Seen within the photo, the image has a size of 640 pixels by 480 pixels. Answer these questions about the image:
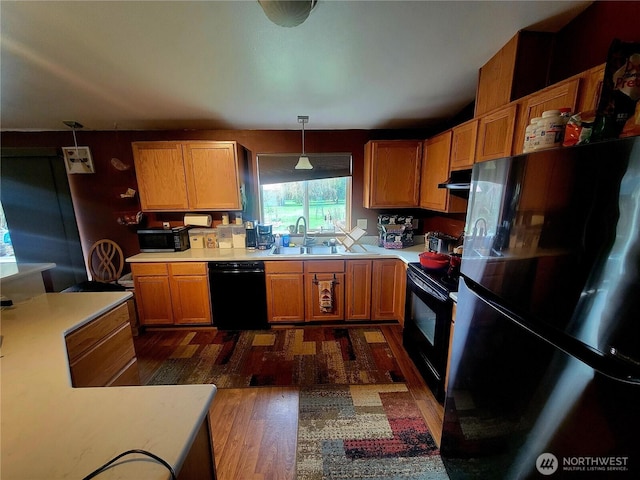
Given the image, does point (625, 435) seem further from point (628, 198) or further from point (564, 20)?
point (564, 20)

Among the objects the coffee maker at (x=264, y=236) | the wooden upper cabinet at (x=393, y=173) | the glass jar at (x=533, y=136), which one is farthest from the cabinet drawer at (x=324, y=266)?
the glass jar at (x=533, y=136)

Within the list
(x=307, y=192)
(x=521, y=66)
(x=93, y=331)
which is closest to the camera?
(x=93, y=331)

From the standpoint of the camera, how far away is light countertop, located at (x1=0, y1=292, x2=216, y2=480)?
0.60m

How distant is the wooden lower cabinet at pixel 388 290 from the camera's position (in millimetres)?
2672

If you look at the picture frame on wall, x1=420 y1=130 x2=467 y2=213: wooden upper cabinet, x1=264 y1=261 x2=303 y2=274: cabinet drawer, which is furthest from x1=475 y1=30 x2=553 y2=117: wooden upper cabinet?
the picture frame on wall

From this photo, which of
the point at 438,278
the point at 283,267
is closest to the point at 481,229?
the point at 438,278

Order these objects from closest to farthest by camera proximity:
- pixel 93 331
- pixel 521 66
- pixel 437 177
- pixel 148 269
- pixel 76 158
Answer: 1. pixel 93 331
2. pixel 521 66
3. pixel 437 177
4. pixel 148 269
5. pixel 76 158

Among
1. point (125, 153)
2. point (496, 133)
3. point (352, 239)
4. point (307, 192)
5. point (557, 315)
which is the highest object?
point (125, 153)

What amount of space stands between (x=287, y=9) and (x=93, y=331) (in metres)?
1.89

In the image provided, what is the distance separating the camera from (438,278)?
1840mm

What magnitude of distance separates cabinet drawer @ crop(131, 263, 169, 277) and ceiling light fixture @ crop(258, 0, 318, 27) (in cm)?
252

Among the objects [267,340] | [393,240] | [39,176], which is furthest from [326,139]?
[39,176]

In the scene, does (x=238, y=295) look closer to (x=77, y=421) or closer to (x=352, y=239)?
(x=352, y=239)

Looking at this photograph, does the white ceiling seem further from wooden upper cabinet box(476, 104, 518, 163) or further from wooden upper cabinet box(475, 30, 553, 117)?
wooden upper cabinet box(476, 104, 518, 163)
